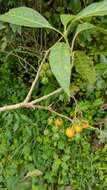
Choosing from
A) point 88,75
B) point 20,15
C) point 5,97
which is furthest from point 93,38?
point 20,15

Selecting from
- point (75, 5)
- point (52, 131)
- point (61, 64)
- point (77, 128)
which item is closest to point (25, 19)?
point (61, 64)

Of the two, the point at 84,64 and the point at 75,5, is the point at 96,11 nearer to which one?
the point at 84,64

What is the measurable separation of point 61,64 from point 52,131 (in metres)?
1.60

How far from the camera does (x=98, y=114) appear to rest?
2486mm

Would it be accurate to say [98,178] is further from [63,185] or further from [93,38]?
[93,38]

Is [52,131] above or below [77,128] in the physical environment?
below

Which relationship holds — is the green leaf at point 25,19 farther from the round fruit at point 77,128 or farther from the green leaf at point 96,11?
the round fruit at point 77,128

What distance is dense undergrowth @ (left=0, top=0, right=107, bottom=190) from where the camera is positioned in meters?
2.36

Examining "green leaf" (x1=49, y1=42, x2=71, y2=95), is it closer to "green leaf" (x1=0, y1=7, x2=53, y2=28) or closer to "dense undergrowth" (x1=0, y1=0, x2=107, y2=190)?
"green leaf" (x1=0, y1=7, x2=53, y2=28)

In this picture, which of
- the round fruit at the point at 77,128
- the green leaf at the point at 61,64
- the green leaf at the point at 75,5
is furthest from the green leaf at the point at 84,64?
the green leaf at the point at 75,5

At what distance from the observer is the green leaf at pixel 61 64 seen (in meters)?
0.87

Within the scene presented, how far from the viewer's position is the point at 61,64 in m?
0.90

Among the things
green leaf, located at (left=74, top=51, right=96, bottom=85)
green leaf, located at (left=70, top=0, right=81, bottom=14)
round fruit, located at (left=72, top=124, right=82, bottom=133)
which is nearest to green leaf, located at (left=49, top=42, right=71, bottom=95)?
green leaf, located at (left=74, top=51, right=96, bottom=85)

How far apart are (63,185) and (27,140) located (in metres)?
0.33
